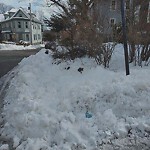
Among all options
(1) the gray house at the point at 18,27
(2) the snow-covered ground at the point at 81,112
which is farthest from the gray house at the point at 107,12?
(1) the gray house at the point at 18,27

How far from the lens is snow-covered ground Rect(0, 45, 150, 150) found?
464cm

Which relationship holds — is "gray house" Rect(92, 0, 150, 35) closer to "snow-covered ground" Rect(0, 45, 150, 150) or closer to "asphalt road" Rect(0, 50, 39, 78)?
"snow-covered ground" Rect(0, 45, 150, 150)

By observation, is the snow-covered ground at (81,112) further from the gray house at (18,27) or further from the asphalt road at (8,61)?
the gray house at (18,27)

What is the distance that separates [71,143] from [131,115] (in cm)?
175

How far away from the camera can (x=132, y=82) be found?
20.4ft

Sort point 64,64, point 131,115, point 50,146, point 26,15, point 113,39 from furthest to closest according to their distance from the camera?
point 26,15
point 64,64
point 113,39
point 131,115
point 50,146

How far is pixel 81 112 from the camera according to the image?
18.5ft

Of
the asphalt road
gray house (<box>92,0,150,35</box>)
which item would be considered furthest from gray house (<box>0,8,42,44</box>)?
gray house (<box>92,0,150,35</box>)

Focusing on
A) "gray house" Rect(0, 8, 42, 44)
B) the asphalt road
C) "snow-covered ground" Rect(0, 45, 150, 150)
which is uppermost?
"gray house" Rect(0, 8, 42, 44)

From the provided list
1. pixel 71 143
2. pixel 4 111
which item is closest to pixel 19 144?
pixel 71 143

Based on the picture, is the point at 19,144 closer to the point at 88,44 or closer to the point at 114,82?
the point at 114,82

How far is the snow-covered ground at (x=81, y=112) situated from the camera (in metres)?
4.64

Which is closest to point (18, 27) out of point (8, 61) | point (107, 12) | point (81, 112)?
point (8, 61)

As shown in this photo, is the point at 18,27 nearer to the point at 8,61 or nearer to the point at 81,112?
the point at 8,61
